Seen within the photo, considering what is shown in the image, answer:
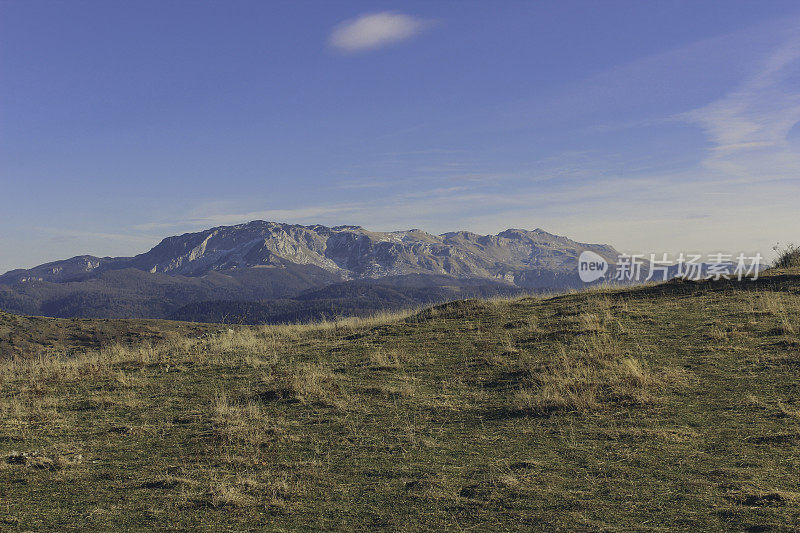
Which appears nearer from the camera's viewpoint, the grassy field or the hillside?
the grassy field

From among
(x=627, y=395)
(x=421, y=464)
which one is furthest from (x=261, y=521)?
(x=627, y=395)

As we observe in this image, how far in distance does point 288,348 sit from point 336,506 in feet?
48.4

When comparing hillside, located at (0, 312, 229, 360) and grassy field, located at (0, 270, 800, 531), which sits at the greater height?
grassy field, located at (0, 270, 800, 531)

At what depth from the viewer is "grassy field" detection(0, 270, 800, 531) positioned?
7523 mm

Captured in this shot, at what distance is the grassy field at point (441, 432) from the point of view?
296 inches

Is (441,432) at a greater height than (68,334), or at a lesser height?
greater

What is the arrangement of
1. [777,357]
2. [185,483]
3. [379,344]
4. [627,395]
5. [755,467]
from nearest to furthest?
[755,467] → [185,483] → [627,395] → [777,357] → [379,344]

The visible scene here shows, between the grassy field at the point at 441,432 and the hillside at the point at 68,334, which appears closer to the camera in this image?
the grassy field at the point at 441,432

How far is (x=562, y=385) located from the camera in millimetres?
12664

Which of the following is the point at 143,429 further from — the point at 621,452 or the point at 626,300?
the point at 626,300

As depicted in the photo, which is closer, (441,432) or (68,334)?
(441,432)

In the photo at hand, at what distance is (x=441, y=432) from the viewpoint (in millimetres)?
10961

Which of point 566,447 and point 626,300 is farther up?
point 626,300

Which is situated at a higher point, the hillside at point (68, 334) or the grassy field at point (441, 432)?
the grassy field at point (441, 432)
